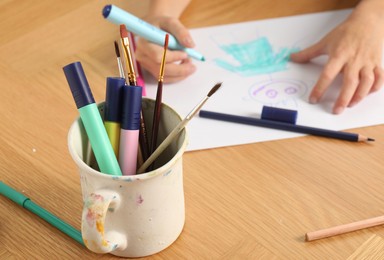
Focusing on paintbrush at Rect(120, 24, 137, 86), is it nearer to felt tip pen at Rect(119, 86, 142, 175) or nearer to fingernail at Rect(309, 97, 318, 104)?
felt tip pen at Rect(119, 86, 142, 175)

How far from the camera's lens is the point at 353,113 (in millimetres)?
718

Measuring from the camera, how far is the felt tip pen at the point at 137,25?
2.23 feet

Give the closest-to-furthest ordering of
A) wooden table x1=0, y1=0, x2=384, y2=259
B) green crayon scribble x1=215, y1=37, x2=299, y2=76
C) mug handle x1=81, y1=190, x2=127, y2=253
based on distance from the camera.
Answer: mug handle x1=81, y1=190, x2=127, y2=253 → wooden table x1=0, y1=0, x2=384, y2=259 → green crayon scribble x1=215, y1=37, x2=299, y2=76

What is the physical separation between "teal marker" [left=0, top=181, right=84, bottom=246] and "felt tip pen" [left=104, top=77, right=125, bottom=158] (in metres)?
0.10

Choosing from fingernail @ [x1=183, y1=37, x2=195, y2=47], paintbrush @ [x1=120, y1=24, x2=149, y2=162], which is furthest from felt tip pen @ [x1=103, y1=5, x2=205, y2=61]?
paintbrush @ [x1=120, y1=24, x2=149, y2=162]

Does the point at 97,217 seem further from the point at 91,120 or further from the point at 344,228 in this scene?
the point at 344,228

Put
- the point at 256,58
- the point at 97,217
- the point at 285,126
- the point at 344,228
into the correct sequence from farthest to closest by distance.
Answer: the point at 256,58 < the point at 285,126 < the point at 344,228 < the point at 97,217

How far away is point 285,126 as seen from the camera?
0.69m

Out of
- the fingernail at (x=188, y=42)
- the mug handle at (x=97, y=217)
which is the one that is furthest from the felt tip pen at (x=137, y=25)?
the mug handle at (x=97, y=217)

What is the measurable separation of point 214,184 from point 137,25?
0.72 feet

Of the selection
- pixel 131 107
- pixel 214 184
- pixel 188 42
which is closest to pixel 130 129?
pixel 131 107

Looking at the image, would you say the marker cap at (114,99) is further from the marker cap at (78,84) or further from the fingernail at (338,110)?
the fingernail at (338,110)

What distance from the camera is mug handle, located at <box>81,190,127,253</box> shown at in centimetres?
47

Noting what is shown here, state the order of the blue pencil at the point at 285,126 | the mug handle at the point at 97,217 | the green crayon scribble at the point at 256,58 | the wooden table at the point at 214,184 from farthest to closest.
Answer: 1. the green crayon scribble at the point at 256,58
2. the blue pencil at the point at 285,126
3. the wooden table at the point at 214,184
4. the mug handle at the point at 97,217
